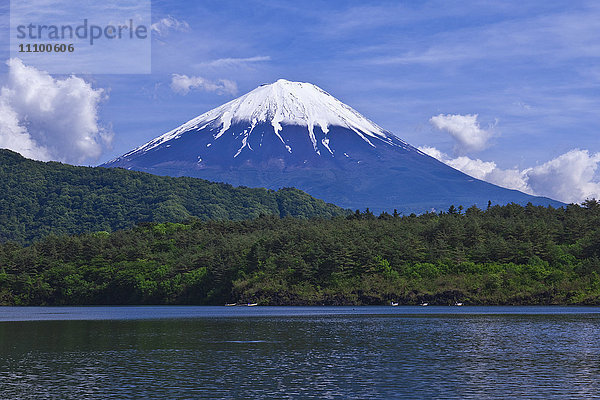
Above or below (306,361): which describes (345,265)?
above

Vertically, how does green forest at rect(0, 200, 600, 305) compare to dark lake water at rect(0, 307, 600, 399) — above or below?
above

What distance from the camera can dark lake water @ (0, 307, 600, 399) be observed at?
41.2m

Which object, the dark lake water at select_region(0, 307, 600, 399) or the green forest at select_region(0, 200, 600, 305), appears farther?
the green forest at select_region(0, 200, 600, 305)

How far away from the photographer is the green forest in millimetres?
136000

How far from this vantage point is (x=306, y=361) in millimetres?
53188

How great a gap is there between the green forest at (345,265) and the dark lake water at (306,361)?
48544 mm

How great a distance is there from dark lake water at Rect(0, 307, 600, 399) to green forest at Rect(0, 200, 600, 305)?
1911 inches

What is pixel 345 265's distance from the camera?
146000mm

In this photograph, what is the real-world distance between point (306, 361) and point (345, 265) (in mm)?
93150

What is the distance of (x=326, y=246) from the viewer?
5866 inches

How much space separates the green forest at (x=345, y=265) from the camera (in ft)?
446

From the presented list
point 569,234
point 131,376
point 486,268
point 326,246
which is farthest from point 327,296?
point 131,376

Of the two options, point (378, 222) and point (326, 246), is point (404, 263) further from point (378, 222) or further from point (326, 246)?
point (378, 222)

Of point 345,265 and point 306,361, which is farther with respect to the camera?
point 345,265
